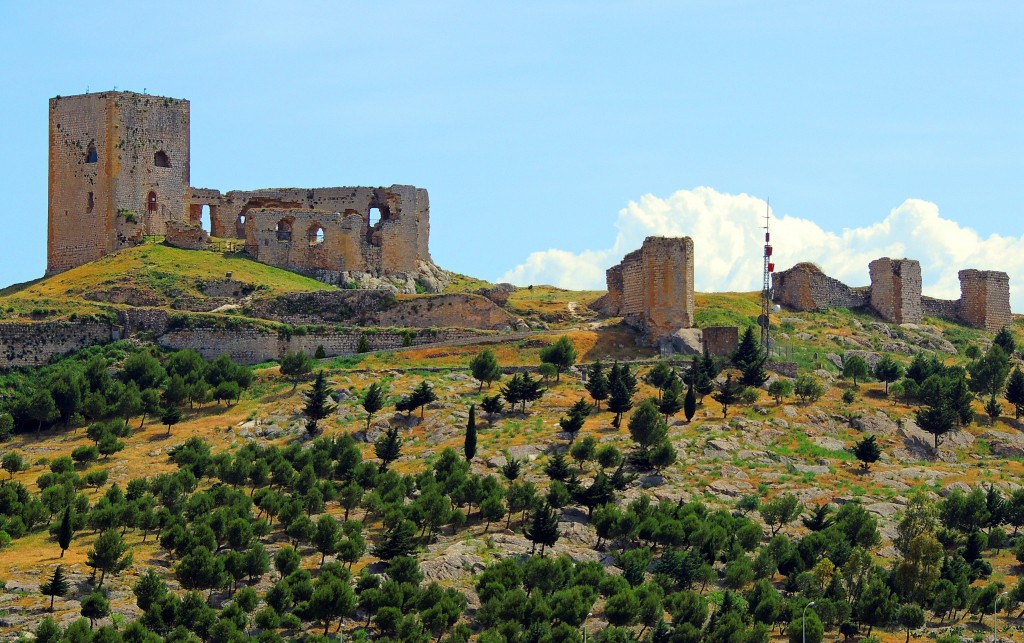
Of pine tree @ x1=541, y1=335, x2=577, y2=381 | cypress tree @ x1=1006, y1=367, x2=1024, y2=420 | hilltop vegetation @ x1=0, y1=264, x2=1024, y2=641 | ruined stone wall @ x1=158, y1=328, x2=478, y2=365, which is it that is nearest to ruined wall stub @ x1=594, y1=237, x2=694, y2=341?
hilltop vegetation @ x1=0, y1=264, x2=1024, y2=641

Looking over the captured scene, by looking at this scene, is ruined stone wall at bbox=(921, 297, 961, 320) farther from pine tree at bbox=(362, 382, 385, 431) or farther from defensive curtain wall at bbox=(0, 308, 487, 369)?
pine tree at bbox=(362, 382, 385, 431)

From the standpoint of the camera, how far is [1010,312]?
75500mm

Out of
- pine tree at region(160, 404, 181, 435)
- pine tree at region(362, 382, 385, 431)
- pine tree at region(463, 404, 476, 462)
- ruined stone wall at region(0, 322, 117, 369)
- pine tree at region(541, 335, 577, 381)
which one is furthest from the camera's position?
ruined stone wall at region(0, 322, 117, 369)

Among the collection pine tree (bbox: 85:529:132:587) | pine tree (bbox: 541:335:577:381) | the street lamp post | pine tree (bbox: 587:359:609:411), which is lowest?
the street lamp post

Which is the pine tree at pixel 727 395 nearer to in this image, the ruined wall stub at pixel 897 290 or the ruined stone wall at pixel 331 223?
the ruined wall stub at pixel 897 290

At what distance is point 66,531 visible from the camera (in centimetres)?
4691

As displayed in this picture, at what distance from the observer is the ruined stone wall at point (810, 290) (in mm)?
71438

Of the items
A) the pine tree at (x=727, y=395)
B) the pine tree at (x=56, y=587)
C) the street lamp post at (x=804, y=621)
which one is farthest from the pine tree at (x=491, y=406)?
the pine tree at (x=56, y=587)

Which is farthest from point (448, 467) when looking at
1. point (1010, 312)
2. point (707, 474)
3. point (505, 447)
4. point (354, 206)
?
point (1010, 312)

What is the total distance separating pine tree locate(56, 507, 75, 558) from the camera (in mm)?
46812

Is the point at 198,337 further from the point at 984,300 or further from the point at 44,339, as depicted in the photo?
the point at 984,300

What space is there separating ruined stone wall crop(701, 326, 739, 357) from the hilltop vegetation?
1514 millimetres

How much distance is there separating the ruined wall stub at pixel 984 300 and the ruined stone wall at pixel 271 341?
21363 mm

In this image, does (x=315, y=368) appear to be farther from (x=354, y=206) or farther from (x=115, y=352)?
(x=354, y=206)
